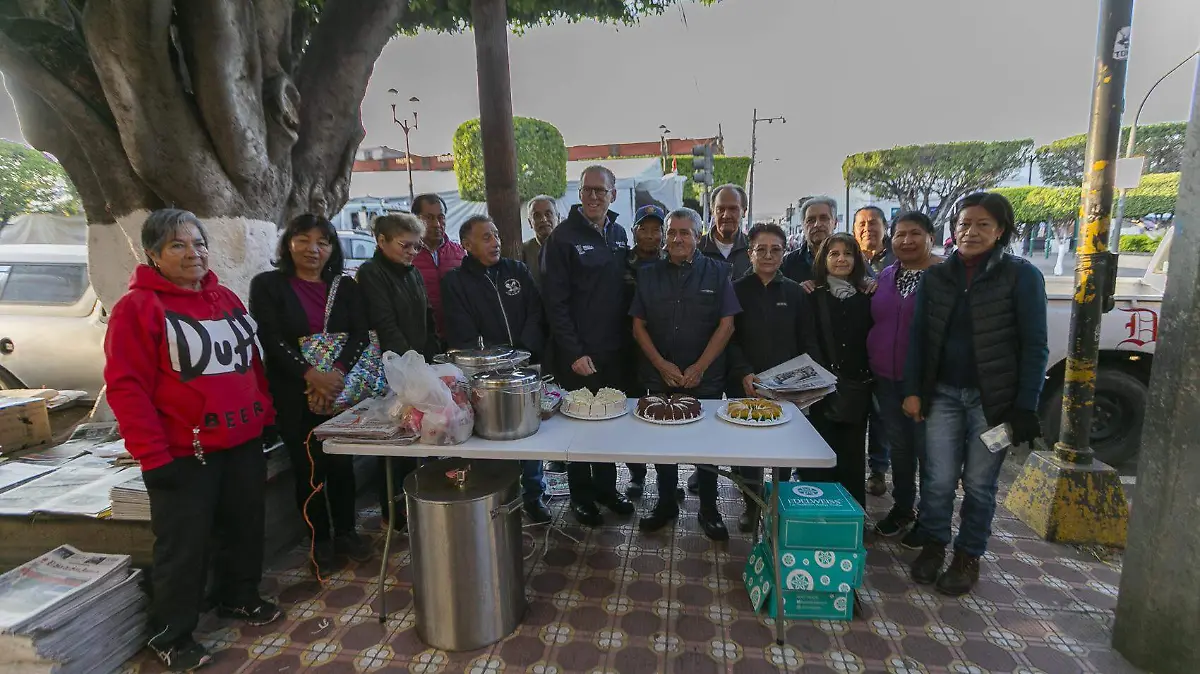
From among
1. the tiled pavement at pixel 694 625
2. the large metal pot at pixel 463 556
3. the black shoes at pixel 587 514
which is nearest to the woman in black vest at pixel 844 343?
the tiled pavement at pixel 694 625

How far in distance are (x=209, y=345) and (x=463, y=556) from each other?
1372 millimetres

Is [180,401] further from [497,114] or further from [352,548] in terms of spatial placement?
[497,114]

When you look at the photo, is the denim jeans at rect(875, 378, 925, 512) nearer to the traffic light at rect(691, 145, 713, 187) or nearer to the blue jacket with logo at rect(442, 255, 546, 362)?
the blue jacket with logo at rect(442, 255, 546, 362)

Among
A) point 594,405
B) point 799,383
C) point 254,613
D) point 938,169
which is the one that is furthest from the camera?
point 938,169

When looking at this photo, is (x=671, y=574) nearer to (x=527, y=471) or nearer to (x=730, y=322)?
(x=527, y=471)

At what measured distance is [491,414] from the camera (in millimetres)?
2332

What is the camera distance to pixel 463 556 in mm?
2285

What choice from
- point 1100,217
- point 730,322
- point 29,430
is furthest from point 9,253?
point 1100,217

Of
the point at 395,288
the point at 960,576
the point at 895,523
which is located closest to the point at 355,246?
the point at 395,288

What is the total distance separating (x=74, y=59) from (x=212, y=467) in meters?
2.58

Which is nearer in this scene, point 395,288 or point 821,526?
point 821,526

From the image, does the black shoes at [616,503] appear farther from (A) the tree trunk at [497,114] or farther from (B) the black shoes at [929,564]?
(A) the tree trunk at [497,114]

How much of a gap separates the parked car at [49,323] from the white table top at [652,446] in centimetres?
492

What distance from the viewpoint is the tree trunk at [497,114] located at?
4.44 m
